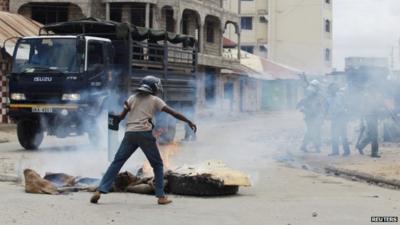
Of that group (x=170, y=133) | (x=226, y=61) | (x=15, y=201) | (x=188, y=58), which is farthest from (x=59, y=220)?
(x=226, y=61)

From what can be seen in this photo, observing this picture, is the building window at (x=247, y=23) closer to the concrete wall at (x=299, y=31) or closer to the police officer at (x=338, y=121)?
the concrete wall at (x=299, y=31)

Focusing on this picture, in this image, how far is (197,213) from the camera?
7.89 m

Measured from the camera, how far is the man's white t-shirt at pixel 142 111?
28.5 ft

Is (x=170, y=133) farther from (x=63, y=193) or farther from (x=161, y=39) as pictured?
(x=63, y=193)

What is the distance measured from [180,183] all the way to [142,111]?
3.93 ft

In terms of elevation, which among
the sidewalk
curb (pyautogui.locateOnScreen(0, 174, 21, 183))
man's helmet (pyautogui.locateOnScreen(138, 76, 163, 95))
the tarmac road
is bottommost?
the sidewalk

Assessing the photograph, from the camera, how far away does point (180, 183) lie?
9281mm

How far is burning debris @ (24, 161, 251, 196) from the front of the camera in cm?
916

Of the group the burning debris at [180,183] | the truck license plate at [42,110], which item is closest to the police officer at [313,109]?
the truck license plate at [42,110]

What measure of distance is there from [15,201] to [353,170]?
6.46m

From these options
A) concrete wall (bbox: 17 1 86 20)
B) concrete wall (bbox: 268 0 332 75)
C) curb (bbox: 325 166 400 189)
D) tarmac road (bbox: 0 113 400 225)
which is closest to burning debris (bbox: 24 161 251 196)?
tarmac road (bbox: 0 113 400 225)

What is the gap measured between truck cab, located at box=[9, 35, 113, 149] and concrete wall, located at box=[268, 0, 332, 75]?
156ft

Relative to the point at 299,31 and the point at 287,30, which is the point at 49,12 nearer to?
the point at 287,30

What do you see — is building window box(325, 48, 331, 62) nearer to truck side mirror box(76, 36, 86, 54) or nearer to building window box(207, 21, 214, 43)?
building window box(207, 21, 214, 43)
